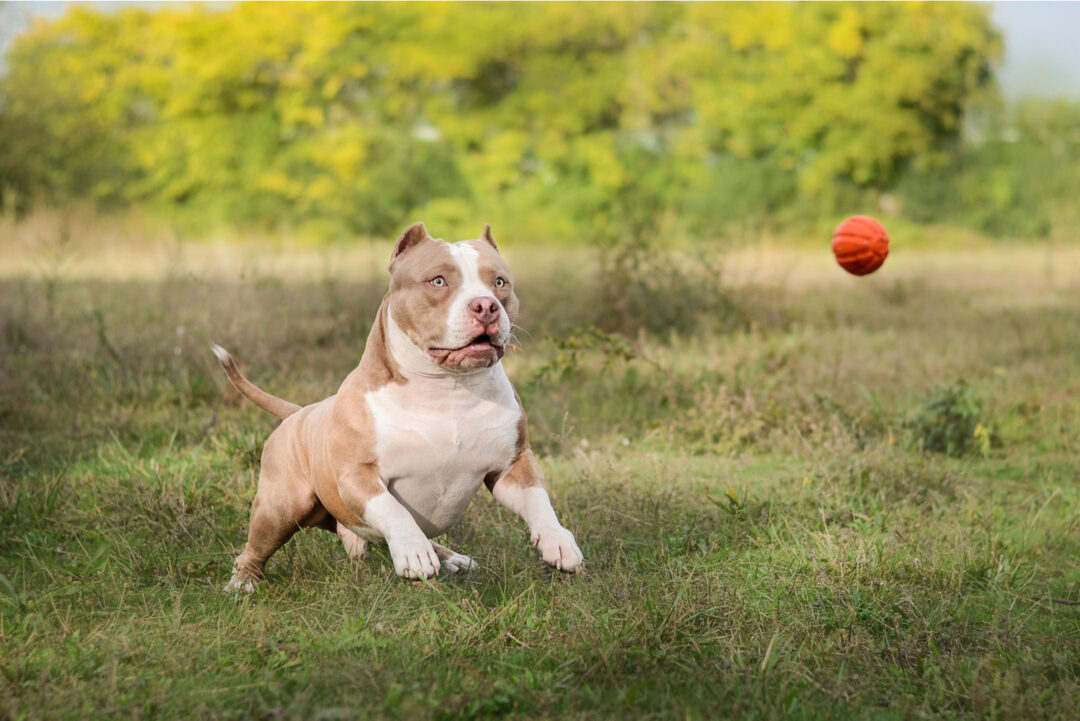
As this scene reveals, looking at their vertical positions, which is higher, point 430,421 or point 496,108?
point 496,108

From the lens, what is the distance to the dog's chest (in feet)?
11.6

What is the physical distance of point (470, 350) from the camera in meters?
3.42

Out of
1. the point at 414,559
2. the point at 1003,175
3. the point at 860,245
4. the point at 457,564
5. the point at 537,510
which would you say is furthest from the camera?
the point at 1003,175

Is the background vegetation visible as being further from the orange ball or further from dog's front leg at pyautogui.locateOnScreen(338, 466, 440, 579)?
the orange ball

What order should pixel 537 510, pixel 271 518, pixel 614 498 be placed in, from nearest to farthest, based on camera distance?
pixel 537 510 < pixel 271 518 < pixel 614 498

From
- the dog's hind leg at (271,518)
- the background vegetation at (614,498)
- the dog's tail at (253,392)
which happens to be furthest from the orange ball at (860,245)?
the dog's hind leg at (271,518)

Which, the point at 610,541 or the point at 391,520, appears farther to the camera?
the point at 610,541

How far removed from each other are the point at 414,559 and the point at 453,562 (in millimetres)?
711

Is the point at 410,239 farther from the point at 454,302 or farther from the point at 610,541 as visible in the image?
the point at 610,541

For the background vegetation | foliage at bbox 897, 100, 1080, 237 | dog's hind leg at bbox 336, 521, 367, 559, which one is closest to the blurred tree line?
foliage at bbox 897, 100, 1080, 237

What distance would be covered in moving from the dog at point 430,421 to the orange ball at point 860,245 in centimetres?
316

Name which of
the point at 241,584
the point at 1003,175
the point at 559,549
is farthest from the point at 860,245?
the point at 1003,175

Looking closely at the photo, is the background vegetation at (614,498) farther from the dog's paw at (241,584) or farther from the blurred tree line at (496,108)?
the blurred tree line at (496,108)

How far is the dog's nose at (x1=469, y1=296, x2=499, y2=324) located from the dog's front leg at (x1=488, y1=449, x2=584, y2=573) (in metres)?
0.54
